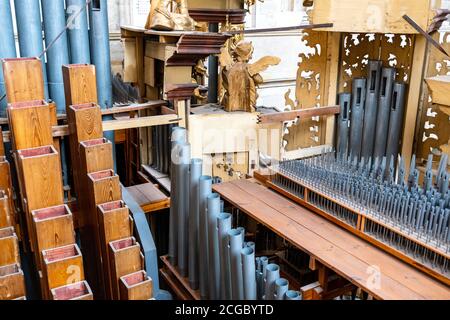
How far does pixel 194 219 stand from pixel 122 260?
0.51 meters

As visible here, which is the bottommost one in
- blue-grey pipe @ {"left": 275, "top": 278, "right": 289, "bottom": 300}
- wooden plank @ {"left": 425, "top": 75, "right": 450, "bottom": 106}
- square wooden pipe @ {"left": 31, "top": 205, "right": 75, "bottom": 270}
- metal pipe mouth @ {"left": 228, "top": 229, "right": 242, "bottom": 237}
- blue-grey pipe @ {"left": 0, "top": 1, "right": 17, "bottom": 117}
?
blue-grey pipe @ {"left": 275, "top": 278, "right": 289, "bottom": 300}

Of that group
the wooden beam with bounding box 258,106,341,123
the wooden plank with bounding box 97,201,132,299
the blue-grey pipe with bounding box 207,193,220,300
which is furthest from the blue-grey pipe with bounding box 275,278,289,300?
the wooden beam with bounding box 258,106,341,123

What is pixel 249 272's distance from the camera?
77.0 inches

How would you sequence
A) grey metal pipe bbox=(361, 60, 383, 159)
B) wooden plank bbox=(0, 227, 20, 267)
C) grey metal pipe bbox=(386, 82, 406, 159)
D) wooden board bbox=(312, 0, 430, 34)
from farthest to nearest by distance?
grey metal pipe bbox=(361, 60, 383, 159) → grey metal pipe bbox=(386, 82, 406, 159) → wooden board bbox=(312, 0, 430, 34) → wooden plank bbox=(0, 227, 20, 267)

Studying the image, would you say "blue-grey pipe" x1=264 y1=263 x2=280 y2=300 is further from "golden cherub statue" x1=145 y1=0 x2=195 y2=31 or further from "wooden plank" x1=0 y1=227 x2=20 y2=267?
"golden cherub statue" x1=145 y1=0 x2=195 y2=31

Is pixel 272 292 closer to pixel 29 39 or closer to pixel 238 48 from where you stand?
pixel 238 48

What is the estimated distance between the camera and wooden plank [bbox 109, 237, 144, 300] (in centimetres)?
203

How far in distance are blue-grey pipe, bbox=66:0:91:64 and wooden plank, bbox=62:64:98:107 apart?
89 cm

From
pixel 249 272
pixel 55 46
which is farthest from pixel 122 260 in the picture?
pixel 55 46

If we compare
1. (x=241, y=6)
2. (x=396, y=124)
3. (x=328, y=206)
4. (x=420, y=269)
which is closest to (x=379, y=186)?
(x=328, y=206)

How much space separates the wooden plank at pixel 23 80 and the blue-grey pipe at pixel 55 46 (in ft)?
2.96

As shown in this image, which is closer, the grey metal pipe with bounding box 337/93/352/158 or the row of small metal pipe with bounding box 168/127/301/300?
the row of small metal pipe with bounding box 168/127/301/300

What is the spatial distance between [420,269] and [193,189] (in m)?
1.15

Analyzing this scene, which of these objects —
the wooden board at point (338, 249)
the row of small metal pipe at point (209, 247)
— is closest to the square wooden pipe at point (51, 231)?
the row of small metal pipe at point (209, 247)
